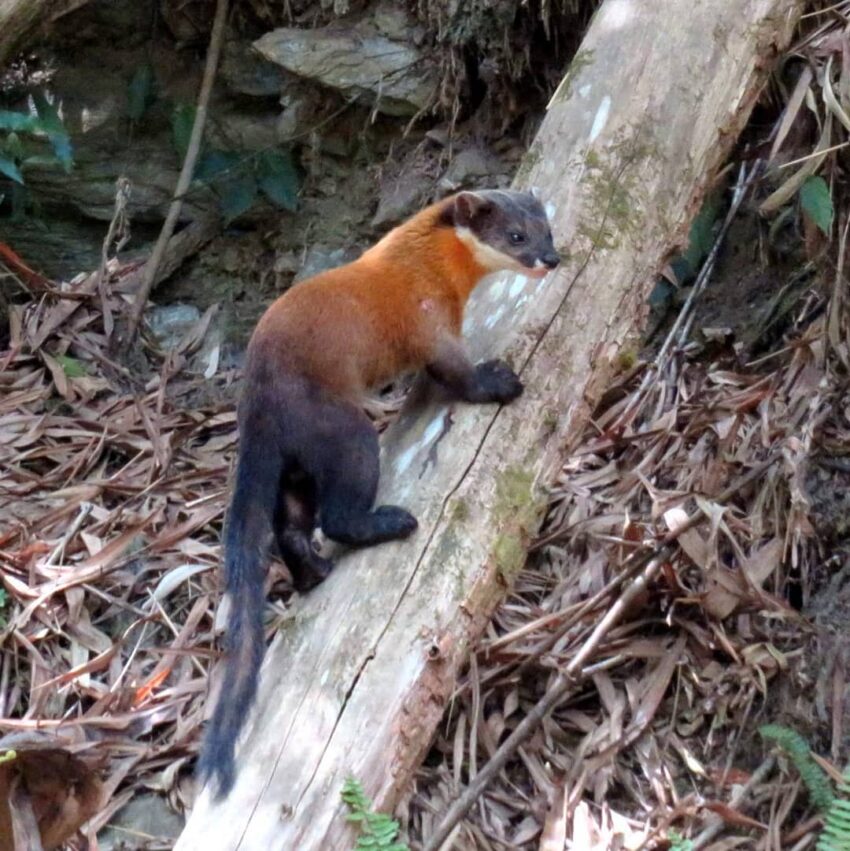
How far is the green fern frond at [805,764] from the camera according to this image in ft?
15.4

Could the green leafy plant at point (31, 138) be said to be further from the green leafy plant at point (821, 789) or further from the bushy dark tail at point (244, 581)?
the green leafy plant at point (821, 789)

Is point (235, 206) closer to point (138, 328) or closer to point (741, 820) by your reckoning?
point (138, 328)

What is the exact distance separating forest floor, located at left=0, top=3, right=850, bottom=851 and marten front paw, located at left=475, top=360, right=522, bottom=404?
1.18ft

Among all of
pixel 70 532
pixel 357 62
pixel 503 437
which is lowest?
pixel 70 532

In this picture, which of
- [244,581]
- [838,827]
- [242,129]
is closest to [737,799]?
[838,827]

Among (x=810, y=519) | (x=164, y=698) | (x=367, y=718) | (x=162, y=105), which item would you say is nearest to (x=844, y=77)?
(x=810, y=519)

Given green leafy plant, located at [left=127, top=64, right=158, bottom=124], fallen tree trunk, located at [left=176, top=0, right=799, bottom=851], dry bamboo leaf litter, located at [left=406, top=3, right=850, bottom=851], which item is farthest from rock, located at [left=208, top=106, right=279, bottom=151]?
dry bamboo leaf litter, located at [left=406, top=3, right=850, bottom=851]

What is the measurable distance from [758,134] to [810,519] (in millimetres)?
2661

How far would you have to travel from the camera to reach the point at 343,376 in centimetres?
498

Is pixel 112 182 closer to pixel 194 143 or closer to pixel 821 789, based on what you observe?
pixel 194 143

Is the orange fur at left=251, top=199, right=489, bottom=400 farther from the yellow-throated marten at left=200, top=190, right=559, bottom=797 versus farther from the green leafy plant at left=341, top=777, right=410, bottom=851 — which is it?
Answer: the green leafy plant at left=341, top=777, right=410, bottom=851

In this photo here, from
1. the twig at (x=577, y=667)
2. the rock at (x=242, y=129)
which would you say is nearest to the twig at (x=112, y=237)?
the rock at (x=242, y=129)

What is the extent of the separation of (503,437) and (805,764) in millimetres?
1808

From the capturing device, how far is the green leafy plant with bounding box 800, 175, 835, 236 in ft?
18.6
